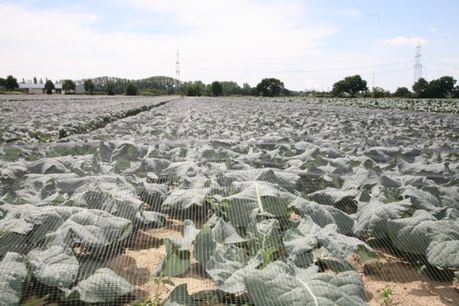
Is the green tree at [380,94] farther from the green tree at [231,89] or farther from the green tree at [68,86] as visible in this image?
the green tree at [68,86]

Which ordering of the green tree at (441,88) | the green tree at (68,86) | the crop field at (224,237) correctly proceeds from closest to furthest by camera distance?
1. the crop field at (224,237)
2. the green tree at (441,88)
3. the green tree at (68,86)

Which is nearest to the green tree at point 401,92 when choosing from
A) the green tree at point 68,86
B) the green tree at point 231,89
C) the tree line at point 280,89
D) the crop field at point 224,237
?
the tree line at point 280,89

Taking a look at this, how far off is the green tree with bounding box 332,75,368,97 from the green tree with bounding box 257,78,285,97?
15.6 metres

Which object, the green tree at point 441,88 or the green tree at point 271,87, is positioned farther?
the green tree at point 271,87

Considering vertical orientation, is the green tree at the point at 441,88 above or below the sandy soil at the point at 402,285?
above

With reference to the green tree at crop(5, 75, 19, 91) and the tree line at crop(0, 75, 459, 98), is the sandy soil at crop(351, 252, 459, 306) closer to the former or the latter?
the tree line at crop(0, 75, 459, 98)

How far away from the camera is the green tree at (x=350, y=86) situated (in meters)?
73.2

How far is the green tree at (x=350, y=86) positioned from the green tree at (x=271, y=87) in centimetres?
1557

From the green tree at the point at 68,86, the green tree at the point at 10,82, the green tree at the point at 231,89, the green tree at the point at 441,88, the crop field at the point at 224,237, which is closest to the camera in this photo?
the crop field at the point at 224,237

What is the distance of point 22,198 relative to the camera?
112 inches

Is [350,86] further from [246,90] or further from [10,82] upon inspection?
[10,82]

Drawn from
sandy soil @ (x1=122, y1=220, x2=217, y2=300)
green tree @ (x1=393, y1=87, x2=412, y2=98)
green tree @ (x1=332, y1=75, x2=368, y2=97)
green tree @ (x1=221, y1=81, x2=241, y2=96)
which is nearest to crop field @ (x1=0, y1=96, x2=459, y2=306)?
sandy soil @ (x1=122, y1=220, x2=217, y2=300)

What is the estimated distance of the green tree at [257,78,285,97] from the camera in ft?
289

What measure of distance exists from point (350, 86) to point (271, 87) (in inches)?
760
